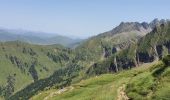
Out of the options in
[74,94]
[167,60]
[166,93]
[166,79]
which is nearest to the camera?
[166,93]

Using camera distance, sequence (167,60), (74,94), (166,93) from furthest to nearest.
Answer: (74,94) → (167,60) → (166,93)

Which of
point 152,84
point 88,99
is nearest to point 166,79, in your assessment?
point 152,84

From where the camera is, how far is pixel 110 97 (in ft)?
198

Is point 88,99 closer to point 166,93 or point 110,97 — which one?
point 110,97

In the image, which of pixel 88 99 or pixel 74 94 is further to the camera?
pixel 74 94

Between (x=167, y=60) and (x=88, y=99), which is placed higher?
(x=167, y=60)

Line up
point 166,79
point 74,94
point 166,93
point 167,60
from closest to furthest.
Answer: point 166,93
point 166,79
point 167,60
point 74,94

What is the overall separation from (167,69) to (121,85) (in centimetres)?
984

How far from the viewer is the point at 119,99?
59.0 metres

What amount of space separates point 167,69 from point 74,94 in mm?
24347

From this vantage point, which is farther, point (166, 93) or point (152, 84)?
point (152, 84)

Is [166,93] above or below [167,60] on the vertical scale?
below

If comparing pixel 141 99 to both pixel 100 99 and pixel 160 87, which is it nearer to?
pixel 160 87

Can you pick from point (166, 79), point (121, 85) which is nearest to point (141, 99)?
point (166, 79)
